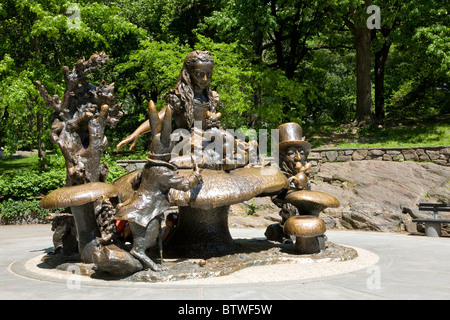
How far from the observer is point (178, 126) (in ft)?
21.6

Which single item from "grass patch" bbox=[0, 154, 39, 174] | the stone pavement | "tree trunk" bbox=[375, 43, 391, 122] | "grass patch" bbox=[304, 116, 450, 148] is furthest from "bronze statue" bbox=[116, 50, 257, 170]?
"tree trunk" bbox=[375, 43, 391, 122]

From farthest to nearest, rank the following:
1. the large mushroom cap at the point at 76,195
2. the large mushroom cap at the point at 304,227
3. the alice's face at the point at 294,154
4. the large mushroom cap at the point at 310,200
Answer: the alice's face at the point at 294,154, the large mushroom cap at the point at 310,200, the large mushroom cap at the point at 304,227, the large mushroom cap at the point at 76,195

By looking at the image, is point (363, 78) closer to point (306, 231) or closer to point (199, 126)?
point (199, 126)

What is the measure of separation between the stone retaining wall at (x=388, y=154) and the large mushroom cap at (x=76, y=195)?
10.4 metres

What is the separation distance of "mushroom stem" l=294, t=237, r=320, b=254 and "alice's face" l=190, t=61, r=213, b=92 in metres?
2.61

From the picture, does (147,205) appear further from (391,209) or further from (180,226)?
(391,209)

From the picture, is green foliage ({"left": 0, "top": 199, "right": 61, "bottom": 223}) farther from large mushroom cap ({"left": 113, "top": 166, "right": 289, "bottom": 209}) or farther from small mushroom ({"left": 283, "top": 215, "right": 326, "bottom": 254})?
small mushroom ({"left": 283, "top": 215, "right": 326, "bottom": 254})

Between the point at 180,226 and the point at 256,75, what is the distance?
510 inches

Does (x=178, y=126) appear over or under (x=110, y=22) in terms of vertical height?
under

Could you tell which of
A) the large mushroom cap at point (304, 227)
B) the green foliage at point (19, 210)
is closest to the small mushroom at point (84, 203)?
the large mushroom cap at point (304, 227)

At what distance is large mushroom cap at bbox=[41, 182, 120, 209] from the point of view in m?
5.16

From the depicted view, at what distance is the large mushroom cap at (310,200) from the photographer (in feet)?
21.4

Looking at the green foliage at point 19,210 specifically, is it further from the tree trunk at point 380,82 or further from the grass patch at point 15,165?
the tree trunk at point 380,82
